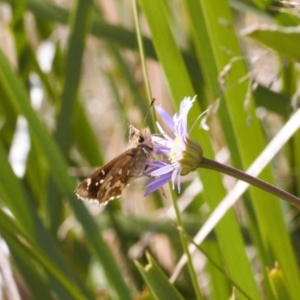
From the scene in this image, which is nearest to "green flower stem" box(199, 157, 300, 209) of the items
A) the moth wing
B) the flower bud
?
the flower bud

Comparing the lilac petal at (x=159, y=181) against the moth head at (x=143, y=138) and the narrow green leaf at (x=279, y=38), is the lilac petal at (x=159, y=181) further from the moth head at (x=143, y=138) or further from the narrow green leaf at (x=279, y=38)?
the narrow green leaf at (x=279, y=38)

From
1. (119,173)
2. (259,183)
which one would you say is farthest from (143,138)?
(259,183)

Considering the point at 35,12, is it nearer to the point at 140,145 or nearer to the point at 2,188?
the point at 2,188

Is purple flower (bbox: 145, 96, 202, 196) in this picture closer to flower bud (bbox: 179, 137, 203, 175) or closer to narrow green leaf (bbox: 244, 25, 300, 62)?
flower bud (bbox: 179, 137, 203, 175)

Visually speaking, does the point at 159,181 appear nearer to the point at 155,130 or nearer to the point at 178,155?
the point at 178,155

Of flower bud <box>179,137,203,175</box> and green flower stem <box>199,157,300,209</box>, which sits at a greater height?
flower bud <box>179,137,203,175</box>

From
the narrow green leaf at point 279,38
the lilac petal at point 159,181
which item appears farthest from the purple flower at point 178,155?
the narrow green leaf at point 279,38
